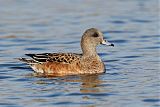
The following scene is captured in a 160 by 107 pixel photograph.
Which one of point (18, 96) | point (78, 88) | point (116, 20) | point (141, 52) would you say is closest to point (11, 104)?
point (18, 96)

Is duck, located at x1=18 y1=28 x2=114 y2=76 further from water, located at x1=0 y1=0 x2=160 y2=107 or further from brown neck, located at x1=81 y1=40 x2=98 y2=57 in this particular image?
water, located at x1=0 y1=0 x2=160 y2=107

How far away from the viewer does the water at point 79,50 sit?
40.1 feet

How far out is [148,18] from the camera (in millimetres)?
22078

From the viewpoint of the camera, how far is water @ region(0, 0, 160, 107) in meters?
12.2

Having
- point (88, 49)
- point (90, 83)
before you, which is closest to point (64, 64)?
point (88, 49)

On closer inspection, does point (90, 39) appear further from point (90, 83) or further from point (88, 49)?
point (90, 83)

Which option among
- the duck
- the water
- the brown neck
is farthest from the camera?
the brown neck

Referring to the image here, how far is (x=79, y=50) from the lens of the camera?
1752 cm

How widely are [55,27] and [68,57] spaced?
615cm

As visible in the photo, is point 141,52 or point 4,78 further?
point 141,52

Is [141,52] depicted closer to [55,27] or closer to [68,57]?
[68,57]

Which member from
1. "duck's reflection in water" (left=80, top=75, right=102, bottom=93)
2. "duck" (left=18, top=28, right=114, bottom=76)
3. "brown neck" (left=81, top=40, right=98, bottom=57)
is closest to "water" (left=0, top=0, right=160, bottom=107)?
"duck's reflection in water" (left=80, top=75, right=102, bottom=93)

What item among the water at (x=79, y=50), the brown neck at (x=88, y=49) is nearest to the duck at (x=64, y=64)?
the brown neck at (x=88, y=49)

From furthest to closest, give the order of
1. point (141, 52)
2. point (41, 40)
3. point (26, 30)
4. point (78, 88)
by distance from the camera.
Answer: point (26, 30)
point (41, 40)
point (141, 52)
point (78, 88)
